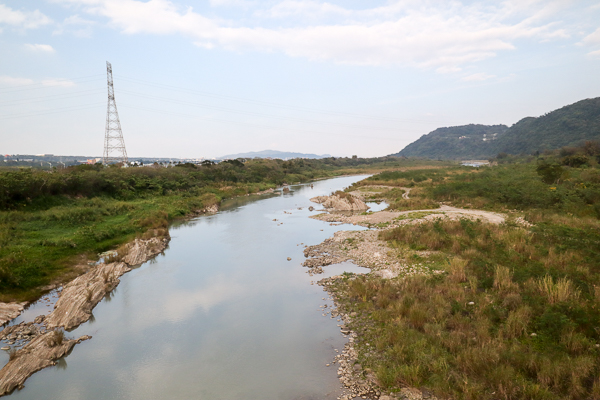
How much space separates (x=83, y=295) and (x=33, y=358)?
4210mm

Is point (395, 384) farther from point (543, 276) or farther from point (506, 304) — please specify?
point (543, 276)

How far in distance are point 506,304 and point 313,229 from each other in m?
17.8

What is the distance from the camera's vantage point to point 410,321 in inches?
404

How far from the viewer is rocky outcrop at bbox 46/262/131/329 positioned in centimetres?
1204

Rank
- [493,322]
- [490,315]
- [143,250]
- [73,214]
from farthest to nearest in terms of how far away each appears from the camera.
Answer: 1. [73,214]
2. [143,250]
3. [490,315]
4. [493,322]

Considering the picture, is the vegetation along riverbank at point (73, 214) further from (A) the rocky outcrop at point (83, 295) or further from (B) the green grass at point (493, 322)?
(B) the green grass at point (493, 322)

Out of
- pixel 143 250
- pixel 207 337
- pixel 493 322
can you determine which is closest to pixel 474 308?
pixel 493 322

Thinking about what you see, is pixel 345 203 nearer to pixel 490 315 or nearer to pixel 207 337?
pixel 490 315

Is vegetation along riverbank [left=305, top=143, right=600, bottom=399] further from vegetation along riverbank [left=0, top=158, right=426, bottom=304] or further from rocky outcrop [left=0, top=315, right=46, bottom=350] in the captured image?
vegetation along riverbank [left=0, top=158, right=426, bottom=304]

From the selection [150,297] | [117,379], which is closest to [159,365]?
[117,379]

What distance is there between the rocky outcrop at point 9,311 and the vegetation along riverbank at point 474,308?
40.4 ft

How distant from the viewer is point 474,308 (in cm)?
1049

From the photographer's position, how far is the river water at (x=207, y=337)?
872 cm

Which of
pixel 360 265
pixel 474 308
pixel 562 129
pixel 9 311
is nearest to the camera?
pixel 474 308
